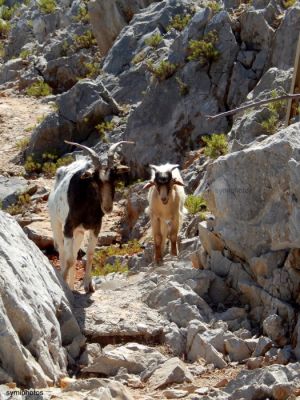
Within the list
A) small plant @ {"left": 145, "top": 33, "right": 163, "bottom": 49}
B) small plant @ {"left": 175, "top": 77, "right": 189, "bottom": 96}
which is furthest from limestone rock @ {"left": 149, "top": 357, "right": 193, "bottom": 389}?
small plant @ {"left": 145, "top": 33, "right": 163, "bottom": 49}

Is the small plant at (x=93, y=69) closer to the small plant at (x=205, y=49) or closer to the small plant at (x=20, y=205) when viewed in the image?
the small plant at (x=205, y=49)

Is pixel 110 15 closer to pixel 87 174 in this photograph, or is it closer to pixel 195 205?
pixel 195 205

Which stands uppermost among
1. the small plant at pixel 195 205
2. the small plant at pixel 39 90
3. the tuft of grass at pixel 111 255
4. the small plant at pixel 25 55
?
the small plant at pixel 25 55

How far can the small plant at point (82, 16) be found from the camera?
32.2 metres

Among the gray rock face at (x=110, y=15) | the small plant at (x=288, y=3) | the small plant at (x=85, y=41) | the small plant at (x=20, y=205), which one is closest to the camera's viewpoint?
the small plant at (x=20, y=205)

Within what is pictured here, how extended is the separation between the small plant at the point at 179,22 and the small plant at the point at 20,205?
24.8 ft

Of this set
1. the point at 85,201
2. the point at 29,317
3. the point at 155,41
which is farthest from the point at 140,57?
the point at 29,317

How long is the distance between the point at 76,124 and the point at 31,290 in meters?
15.6

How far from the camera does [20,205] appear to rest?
67.0 ft

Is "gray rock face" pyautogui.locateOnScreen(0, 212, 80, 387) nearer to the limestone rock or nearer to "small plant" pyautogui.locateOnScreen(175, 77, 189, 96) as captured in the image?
the limestone rock

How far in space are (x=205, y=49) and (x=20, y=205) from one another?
5577mm

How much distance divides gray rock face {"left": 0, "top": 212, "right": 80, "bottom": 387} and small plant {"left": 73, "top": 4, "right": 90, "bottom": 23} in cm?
2362

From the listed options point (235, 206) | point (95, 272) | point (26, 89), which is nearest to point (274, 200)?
point (235, 206)

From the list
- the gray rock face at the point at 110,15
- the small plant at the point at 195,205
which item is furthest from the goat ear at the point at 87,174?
the gray rock face at the point at 110,15
